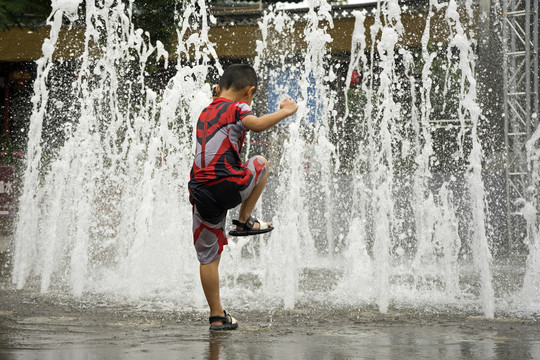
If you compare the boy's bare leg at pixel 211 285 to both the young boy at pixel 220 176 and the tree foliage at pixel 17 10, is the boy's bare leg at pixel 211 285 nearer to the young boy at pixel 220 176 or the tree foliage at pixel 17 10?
the young boy at pixel 220 176

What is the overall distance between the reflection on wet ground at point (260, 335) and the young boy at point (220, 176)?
307 mm

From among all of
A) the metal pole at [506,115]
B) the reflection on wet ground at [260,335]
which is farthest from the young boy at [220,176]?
the metal pole at [506,115]

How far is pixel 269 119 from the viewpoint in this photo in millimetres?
3418

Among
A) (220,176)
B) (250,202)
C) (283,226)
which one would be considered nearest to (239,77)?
(220,176)

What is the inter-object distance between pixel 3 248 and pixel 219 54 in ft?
40.9

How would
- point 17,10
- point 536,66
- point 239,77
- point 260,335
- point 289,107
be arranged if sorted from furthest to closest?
point 17,10 → point 536,66 → point 239,77 → point 289,107 → point 260,335

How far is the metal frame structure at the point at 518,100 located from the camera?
29.3 feet

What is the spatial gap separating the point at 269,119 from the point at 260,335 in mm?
1045

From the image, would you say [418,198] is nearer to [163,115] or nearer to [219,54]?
[163,115]

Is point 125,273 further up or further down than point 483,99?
further down

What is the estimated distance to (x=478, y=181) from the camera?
4.77 m

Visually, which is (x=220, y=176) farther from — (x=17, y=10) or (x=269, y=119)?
(x=17, y=10)

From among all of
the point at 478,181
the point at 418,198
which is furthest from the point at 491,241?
the point at 478,181

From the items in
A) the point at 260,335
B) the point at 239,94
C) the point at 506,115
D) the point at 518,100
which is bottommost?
the point at 260,335
